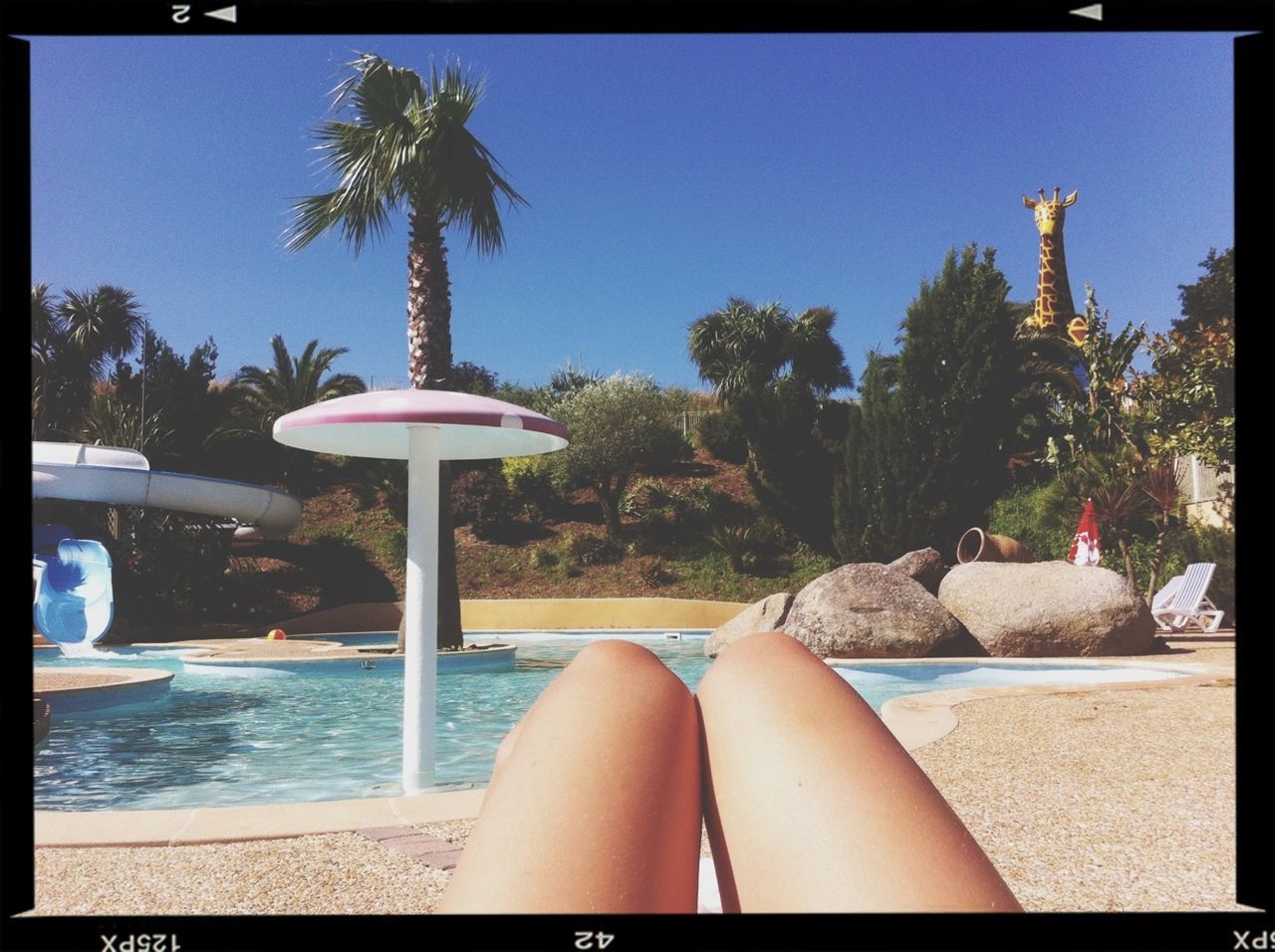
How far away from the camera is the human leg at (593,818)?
2.23 ft

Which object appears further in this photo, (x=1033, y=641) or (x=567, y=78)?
(x=567, y=78)

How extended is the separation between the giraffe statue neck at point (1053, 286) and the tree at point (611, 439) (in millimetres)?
12787

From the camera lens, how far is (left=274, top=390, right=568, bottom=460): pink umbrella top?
3.82m

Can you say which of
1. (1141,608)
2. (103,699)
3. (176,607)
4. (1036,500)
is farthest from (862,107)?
(103,699)

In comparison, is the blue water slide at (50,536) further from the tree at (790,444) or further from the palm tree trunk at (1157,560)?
the palm tree trunk at (1157,560)

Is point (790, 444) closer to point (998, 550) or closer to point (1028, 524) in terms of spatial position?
point (1028, 524)

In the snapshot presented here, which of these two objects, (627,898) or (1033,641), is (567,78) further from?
(627,898)

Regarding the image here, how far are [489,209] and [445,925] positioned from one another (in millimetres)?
11823

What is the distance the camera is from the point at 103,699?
23.3 ft

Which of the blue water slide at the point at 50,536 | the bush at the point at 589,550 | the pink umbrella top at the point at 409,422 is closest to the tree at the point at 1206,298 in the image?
the bush at the point at 589,550

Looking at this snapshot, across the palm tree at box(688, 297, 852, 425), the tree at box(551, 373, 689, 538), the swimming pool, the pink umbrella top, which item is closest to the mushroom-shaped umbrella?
the pink umbrella top

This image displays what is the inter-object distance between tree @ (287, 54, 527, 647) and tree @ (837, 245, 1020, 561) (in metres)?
9.79

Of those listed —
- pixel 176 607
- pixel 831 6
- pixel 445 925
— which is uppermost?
pixel 831 6

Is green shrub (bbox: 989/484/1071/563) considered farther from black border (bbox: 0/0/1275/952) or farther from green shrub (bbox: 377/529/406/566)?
black border (bbox: 0/0/1275/952)
